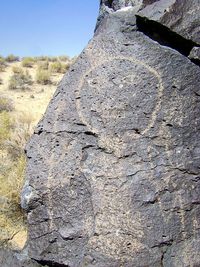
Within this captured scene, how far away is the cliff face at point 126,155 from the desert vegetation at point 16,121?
141cm

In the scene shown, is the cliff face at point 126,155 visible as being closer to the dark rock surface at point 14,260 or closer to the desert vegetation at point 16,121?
the dark rock surface at point 14,260

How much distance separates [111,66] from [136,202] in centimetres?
106

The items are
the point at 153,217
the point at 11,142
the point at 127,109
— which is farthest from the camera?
the point at 11,142

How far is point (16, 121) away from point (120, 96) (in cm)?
723

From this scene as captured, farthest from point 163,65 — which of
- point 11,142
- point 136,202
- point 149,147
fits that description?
point 11,142

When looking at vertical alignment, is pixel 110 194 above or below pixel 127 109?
below

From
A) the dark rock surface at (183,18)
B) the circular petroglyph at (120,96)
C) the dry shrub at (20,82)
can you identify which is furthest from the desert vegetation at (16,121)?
the dark rock surface at (183,18)

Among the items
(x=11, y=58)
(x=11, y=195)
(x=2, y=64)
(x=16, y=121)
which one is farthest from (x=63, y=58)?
(x=11, y=195)

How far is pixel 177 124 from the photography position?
10.3ft

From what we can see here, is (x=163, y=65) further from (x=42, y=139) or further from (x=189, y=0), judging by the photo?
(x=42, y=139)

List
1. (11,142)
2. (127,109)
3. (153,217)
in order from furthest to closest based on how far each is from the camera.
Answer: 1. (11,142)
2. (127,109)
3. (153,217)

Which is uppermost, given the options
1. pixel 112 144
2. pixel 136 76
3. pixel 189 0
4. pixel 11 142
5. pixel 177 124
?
pixel 189 0

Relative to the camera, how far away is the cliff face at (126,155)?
9.91 feet

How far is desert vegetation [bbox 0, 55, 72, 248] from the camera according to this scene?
539 cm
